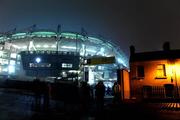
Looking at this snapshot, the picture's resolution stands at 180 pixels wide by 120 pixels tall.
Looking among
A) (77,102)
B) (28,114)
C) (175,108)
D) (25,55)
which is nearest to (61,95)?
(77,102)

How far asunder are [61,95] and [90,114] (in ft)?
15.3

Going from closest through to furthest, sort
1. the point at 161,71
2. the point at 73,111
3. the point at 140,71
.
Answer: the point at 73,111 → the point at 161,71 → the point at 140,71

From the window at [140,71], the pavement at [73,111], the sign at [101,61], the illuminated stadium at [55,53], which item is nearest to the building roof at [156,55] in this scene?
the window at [140,71]

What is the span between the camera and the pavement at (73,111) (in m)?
12.5

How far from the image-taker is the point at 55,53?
165 ft

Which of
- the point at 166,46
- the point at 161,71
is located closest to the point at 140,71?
the point at 161,71

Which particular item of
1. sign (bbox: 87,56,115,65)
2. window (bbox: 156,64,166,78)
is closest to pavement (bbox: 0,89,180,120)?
window (bbox: 156,64,166,78)

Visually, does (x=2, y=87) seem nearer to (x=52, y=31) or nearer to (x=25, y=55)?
(x=25, y=55)

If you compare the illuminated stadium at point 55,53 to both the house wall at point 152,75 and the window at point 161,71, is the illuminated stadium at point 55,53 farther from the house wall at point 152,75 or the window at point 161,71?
the window at point 161,71

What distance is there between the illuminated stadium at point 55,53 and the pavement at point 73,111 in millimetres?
28603

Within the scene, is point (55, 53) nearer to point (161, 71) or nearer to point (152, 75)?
point (152, 75)

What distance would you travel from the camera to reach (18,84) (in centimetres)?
1681

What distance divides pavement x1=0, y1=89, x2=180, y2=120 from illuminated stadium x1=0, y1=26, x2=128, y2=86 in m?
28.6

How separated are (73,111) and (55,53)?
124 ft
